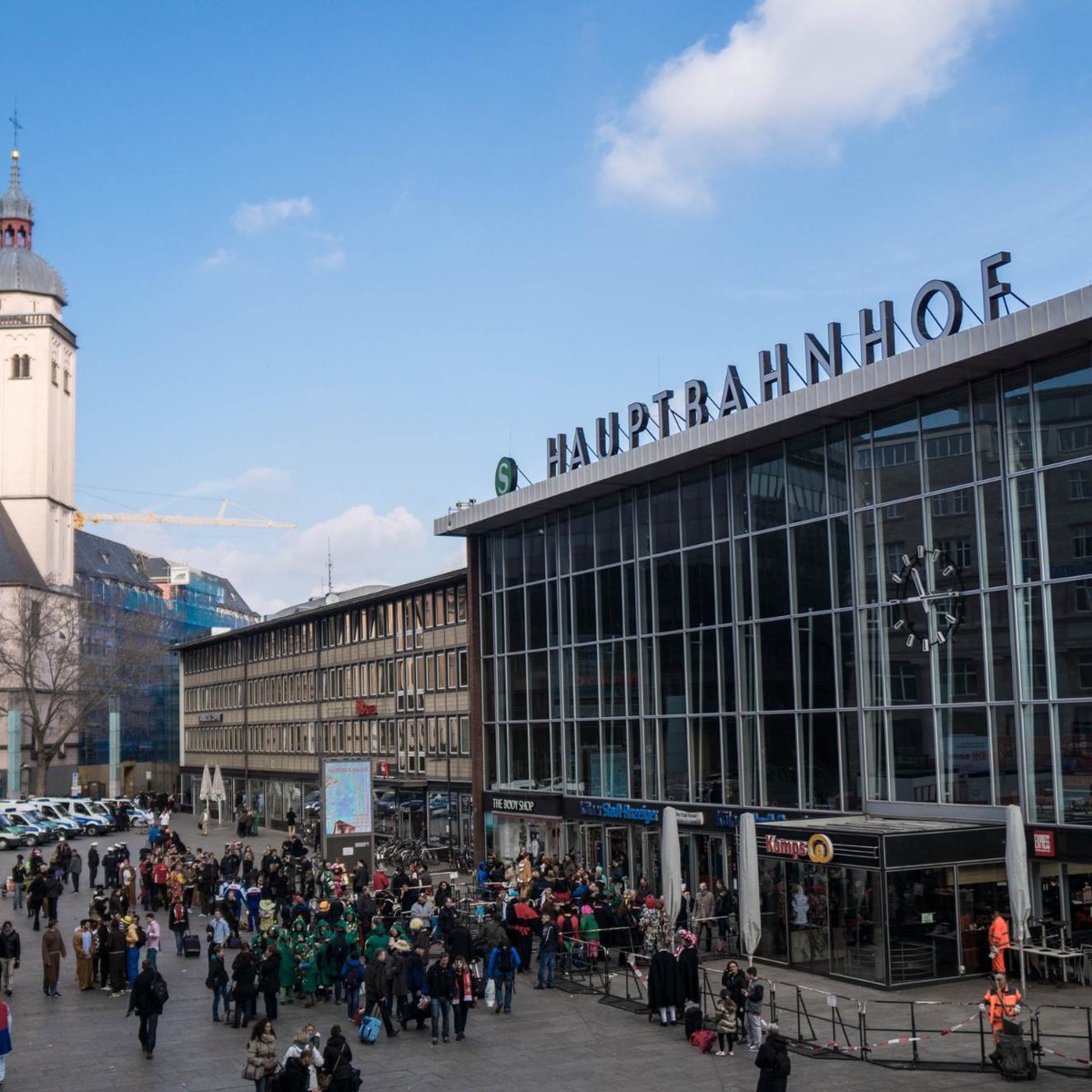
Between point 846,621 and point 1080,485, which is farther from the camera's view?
point 846,621

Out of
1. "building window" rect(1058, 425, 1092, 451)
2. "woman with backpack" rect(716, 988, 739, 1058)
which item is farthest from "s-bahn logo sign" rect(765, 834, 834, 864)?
"building window" rect(1058, 425, 1092, 451)

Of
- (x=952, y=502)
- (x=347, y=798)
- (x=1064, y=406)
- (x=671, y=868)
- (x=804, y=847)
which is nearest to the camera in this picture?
(x=1064, y=406)

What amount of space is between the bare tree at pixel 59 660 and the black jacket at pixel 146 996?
76.9 meters

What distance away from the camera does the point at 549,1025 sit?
23812 millimetres

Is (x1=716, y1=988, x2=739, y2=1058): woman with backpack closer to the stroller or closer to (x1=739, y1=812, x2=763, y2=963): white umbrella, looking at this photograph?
(x1=739, y1=812, x2=763, y2=963): white umbrella

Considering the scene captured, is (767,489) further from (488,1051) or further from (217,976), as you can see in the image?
(217,976)

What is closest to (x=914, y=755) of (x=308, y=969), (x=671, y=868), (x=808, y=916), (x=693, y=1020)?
(x=808, y=916)

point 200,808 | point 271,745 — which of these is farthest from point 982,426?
point 200,808

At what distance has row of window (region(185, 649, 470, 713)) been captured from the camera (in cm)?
5816

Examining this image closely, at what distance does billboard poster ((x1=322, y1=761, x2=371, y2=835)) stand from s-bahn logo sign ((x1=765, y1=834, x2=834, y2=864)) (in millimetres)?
14656

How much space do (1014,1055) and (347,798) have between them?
24.8 metres

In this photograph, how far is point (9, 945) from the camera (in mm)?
27344

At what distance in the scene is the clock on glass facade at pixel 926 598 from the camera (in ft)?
99.1

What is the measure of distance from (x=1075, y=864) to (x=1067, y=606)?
502 cm
